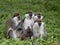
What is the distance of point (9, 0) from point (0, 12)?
2.26m

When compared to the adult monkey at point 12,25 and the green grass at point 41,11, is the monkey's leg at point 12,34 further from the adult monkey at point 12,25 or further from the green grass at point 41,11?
the green grass at point 41,11

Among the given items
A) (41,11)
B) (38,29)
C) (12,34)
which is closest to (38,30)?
(38,29)

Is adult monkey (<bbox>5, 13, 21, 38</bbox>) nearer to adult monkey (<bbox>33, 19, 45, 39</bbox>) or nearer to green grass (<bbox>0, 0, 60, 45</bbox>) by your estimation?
green grass (<bbox>0, 0, 60, 45</bbox>)

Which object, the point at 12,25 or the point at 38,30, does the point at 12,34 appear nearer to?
the point at 12,25

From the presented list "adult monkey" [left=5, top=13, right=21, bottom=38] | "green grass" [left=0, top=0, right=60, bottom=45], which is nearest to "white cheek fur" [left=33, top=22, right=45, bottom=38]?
"green grass" [left=0, top=0, right=60, bottom=45]

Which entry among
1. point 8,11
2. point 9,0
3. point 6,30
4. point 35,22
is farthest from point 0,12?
point 35,22

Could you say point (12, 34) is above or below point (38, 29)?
below

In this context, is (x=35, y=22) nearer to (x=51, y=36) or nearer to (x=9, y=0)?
(x=51, y=36)

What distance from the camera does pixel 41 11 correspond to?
1510 centimetres

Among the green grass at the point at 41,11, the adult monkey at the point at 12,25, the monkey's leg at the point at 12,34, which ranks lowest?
the green grass at the point at 41,11

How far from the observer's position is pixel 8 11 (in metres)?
14.8

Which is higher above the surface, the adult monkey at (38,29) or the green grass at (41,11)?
the adult monkey at (38,29)

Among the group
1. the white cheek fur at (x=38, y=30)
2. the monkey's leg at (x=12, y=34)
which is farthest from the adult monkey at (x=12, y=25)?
the white cheek fur at (x=38, y=30)

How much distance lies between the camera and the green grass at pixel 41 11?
396 inches
